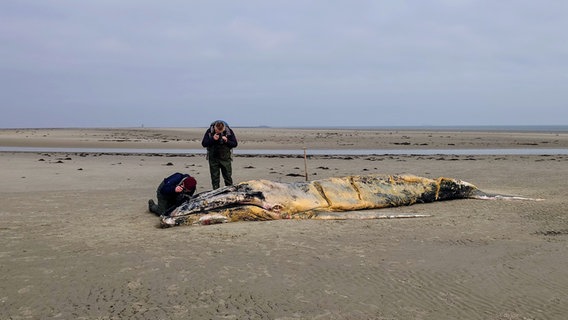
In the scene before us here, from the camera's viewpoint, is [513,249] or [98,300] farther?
[513,249]

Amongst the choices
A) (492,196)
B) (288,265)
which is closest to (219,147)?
(288,265)

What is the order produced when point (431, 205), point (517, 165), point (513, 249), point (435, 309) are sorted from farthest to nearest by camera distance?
point (517, 165) → point (431, 205) → point (513, 249) → point (435, 309)

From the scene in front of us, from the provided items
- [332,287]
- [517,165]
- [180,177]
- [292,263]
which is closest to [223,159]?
[180,177]

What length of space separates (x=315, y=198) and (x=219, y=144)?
2824 mm

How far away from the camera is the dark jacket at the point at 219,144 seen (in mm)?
10297

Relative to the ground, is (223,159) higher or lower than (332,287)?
higher

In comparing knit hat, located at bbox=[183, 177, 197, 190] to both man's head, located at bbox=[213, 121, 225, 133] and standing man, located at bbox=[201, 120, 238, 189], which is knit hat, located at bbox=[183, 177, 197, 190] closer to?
standing man, located at bbox=[201, 120, 238, 189]

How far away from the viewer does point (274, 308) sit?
420cm

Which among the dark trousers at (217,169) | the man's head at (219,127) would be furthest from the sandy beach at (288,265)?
the man's head at (219,127)

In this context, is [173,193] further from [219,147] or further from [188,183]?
[219,147]

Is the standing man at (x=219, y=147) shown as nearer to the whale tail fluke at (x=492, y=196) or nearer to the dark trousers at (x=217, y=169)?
the dark trousers at (x=217, y=169)

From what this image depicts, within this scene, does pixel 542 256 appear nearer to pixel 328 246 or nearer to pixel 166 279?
pixel 328 246

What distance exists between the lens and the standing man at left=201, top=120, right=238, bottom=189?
33.7 feet

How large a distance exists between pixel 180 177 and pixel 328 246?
3660mm
